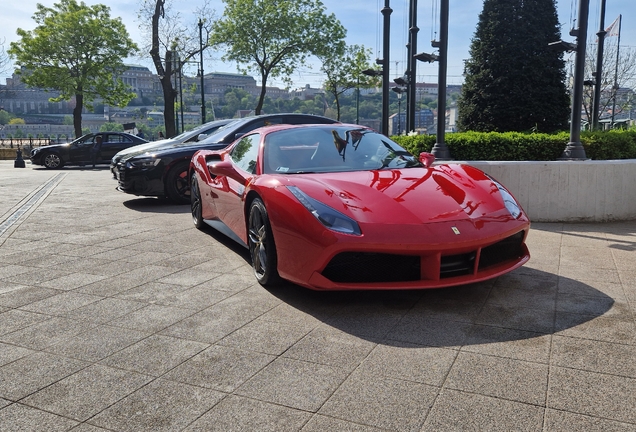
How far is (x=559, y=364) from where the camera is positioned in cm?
278

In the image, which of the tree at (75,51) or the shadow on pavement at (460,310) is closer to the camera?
the shadow on pavement at (460,310)

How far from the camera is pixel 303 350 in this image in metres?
3.02

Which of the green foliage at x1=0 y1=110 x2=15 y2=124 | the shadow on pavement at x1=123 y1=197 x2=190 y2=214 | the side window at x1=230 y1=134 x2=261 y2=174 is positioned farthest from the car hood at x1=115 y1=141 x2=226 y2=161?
the green foliage at x1=0 y1=110 x2=15 y2=124

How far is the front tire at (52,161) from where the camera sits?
68.9 feet

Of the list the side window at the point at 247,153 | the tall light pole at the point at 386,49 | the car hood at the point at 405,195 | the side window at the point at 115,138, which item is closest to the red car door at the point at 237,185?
the side window at the point at 247,153

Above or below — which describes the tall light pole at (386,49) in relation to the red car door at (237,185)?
above

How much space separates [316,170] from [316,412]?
2461 mm

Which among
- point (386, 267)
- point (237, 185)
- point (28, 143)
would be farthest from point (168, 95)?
point (386, 267)

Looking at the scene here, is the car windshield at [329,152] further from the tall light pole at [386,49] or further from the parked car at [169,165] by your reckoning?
the tall light pole at [386,49]

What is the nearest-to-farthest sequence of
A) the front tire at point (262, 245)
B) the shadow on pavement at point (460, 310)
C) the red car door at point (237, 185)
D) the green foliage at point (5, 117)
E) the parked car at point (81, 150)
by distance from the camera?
the shadow on pavement at point (460, 310) → the front tire at point (262, 245) → the red car door at point (237, 185) → the parked car at point (81, 150) → the green foliage at point (5, 117)

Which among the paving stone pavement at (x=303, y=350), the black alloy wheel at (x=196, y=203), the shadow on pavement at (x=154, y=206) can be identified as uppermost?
the black alloy wheel at (x=196, y=203)

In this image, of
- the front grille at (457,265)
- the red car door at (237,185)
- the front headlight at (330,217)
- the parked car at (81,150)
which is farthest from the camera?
the parked car at (81,150)

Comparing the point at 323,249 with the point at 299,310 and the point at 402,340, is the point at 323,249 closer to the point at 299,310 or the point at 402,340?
the point at 299,310

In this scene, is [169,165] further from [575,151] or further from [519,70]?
[519,70]
